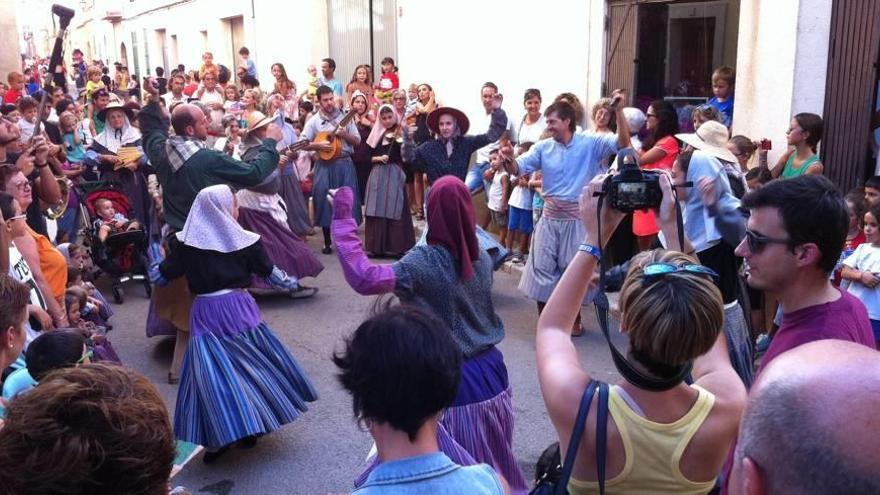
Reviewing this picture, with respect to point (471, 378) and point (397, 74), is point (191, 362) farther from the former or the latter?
point (397, 74)

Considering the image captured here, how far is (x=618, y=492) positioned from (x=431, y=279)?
1.54 m

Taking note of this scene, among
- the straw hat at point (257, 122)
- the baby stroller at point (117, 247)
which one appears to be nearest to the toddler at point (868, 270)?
the straw hat at point (257, 122)

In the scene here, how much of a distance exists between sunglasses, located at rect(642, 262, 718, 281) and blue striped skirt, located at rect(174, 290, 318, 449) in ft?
9.22

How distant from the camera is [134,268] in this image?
7.85 meters

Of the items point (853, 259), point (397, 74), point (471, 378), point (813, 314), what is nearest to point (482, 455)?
point (471, 378)

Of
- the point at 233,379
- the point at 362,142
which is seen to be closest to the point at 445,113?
the point at 362,142

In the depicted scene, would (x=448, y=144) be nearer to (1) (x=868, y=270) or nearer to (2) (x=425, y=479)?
(1) (x=868, y=270)

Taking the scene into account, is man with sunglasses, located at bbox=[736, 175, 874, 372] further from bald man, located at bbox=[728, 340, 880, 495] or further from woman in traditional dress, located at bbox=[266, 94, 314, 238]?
woman in traditional dress, located at bbox=[266, 94, 314, 238]

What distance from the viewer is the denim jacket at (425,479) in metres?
1.74

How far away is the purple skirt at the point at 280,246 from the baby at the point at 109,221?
109cm

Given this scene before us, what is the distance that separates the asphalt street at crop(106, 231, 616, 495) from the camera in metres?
4.29

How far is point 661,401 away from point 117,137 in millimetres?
8561

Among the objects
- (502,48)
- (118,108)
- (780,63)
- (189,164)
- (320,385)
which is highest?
(502,48)

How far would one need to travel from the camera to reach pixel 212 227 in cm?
441
